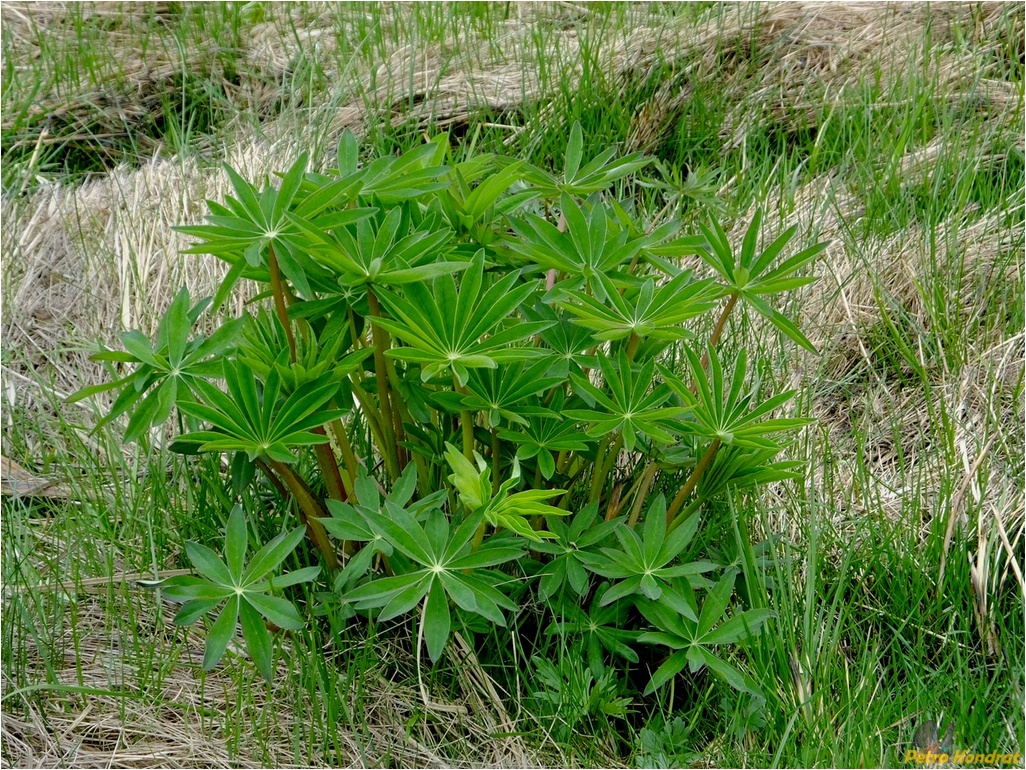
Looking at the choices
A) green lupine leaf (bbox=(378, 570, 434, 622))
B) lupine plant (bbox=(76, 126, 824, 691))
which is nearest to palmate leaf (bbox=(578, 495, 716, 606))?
lupine plant (bbox=(76, 126, 824, 691))

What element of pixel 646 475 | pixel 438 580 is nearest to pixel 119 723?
pixel 438 580

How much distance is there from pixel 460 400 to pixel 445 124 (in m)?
2.06

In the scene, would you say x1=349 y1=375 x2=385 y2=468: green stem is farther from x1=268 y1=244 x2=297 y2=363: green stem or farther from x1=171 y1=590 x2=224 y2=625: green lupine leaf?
x1=171 y1=590 x2=224 y2=625: green lupine leaf

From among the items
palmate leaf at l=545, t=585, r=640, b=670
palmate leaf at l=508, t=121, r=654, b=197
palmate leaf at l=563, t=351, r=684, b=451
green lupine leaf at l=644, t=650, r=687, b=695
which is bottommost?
green lupine leaf at l=644, t=650, r=687, b=695

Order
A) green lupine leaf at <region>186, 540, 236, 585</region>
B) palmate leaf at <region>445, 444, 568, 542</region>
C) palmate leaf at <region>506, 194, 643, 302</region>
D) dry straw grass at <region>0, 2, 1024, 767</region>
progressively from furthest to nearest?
dry straw grass at <region>0, 2, 1024, 767</region> → palmate leaf at <region>506, 194, 643, 302</region> → green lupine leaf at <region>186, 540, 236, 585</region> → palmate leaf at <region>445, 444, 568, 542</region>

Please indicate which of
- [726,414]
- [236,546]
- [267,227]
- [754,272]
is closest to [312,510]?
[236,546]

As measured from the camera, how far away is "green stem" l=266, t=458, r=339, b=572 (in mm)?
A: 1723

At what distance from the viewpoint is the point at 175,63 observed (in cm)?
379

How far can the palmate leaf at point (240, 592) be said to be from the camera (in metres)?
1.57

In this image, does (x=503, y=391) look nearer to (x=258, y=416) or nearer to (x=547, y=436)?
(x=547, y=436)

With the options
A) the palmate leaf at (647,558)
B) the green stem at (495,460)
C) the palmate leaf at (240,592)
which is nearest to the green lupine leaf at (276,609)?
the palmate leaf at (240,592)

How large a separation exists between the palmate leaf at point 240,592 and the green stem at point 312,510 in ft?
0.34

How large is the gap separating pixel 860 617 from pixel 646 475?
587 millimetres

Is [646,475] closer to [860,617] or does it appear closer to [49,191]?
[860,617]
